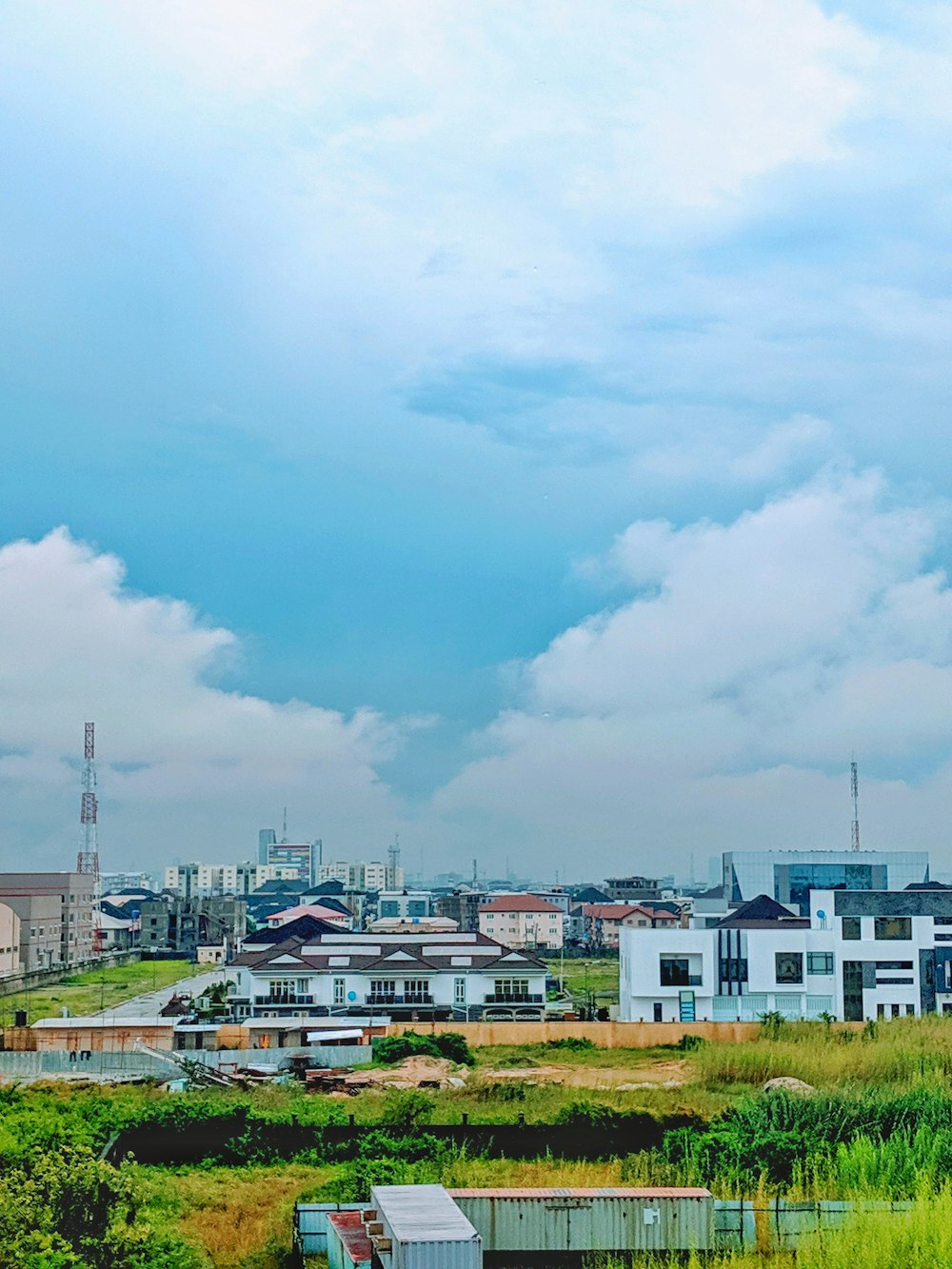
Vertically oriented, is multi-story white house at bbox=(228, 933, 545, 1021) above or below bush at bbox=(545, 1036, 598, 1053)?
above

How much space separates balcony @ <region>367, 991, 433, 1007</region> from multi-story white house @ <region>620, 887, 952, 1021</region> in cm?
426

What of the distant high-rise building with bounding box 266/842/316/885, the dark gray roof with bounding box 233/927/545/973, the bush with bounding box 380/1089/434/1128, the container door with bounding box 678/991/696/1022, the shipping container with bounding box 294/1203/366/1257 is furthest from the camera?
the distant high-rise building with bounding box 266/842/316/885

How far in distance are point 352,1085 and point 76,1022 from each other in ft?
25.0

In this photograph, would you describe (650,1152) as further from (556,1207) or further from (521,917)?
(521,917)

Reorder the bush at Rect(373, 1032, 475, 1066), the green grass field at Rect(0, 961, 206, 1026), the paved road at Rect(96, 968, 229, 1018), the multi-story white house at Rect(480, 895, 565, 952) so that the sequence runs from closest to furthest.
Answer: the bush at Rect(373, 1032, 475, 1066), the paved road at Rect(96, 968, 229, 1018), the green grass field at Rect(0, 961, 206, 1026), the multi-story white house at Rect(480, 895, 565, 952)

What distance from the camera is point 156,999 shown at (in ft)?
114

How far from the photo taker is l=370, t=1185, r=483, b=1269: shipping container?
923 centimetres

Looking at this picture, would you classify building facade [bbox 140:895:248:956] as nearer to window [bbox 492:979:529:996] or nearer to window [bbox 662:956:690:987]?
window [bbox 492:979:529:996]

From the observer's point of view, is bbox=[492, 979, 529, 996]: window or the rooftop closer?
the rooftop

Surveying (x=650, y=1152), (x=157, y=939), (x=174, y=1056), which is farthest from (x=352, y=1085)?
(x=157, y=939)

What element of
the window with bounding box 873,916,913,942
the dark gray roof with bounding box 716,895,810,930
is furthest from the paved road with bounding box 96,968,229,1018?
the window with bounding box 873,916,913,942

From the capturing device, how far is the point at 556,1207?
11.1 m

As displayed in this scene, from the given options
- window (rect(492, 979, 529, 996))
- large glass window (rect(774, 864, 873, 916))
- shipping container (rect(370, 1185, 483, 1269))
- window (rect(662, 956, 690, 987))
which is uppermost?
large glass window (rect(774, 864, 873, 916))

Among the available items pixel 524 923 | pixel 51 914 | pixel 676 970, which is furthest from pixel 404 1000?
pixel 524 923
